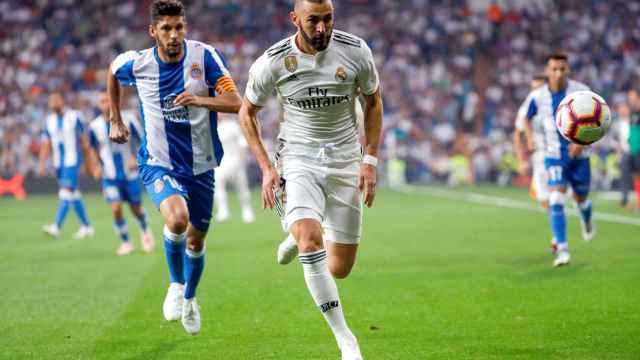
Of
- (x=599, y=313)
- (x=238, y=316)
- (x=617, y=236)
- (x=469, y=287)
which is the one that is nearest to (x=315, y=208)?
(x=238, y=316)

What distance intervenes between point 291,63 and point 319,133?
1.68 feet

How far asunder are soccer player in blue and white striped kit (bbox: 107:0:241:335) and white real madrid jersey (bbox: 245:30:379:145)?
91 centimetres

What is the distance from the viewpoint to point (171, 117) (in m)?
8.12

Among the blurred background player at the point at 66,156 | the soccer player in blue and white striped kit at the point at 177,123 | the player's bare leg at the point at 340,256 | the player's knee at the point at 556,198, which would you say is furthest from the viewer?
→ the blurred background player at the point at 66,156

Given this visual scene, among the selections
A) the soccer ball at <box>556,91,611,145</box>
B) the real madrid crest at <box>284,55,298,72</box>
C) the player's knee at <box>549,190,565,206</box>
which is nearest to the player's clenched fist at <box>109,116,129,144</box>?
the real madrid crest at <box>284,55,298,72</box>

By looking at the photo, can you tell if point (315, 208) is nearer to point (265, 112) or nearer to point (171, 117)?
point (171, 117)

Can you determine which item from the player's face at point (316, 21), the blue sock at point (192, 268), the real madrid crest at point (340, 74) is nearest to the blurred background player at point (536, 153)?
the blue sock at point (192, 268)

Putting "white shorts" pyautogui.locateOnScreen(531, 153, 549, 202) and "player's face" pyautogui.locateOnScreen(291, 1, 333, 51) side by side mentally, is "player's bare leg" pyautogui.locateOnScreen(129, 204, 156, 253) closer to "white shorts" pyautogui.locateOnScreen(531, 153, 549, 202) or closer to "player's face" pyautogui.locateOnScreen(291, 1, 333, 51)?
"white shorts" pyautogui.locateOnScreen(531, 153, 549, 202)

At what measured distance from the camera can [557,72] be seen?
1265 cm

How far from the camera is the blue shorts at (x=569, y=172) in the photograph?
12.9 meters

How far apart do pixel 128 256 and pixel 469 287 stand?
6.04 m

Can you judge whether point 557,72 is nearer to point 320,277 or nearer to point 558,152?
point 558,152

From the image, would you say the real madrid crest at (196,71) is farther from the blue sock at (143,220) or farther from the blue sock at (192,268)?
the blue sock at (143,220)

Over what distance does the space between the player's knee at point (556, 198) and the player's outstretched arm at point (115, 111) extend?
20.6ft
